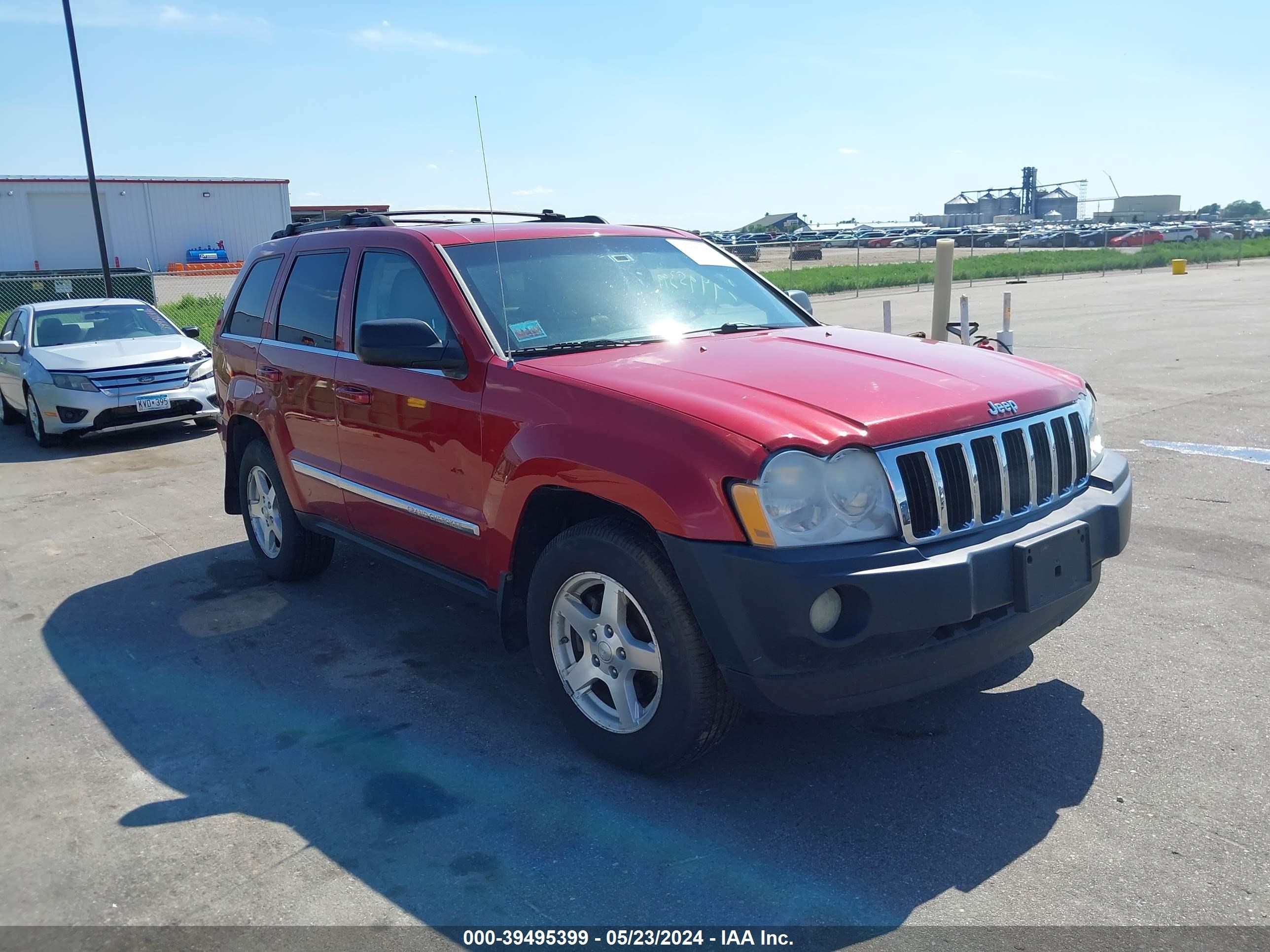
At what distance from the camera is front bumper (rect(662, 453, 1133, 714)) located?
123 inches

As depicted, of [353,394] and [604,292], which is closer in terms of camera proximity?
[604,292]

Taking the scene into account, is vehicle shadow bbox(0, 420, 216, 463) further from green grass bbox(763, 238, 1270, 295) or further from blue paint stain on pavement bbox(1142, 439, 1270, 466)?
green grass bbox(763, 238, 1270, 295)

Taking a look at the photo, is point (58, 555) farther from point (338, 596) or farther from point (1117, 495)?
point (1117, 495)

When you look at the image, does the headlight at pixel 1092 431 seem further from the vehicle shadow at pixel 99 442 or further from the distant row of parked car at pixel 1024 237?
the distant row of parked car at pixel 1024 237

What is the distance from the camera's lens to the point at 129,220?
49.0 metres

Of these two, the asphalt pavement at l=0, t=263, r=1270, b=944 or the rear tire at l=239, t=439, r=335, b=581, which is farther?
the rear tire at l=239, t=439, r=335, b=581

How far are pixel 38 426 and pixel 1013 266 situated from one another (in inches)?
1480

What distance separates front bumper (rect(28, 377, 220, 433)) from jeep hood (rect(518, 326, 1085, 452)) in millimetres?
8039

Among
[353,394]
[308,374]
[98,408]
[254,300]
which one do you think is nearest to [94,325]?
[98,408]

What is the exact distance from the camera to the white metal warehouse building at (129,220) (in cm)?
4688

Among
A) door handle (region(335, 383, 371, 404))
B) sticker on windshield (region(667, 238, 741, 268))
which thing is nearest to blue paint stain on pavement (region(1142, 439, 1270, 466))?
sticker on windshield (region(667, 238, 741, 268))

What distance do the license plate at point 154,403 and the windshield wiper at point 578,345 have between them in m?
8.36

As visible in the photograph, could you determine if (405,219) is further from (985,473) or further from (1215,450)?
(1215,450)

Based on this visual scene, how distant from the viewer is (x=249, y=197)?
53094 mm
